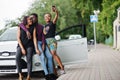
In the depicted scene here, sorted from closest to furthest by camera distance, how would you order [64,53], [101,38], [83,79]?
[83,79], [64,53], [101,38]

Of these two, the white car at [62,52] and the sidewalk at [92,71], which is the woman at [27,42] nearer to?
the sidewalk at [92,71]

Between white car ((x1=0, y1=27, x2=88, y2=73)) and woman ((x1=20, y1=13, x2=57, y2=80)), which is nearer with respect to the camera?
woman ((x1=20, y1=13, x2=57, y2=80))

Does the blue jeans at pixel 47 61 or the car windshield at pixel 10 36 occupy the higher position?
the car windshield at pixel 10 36

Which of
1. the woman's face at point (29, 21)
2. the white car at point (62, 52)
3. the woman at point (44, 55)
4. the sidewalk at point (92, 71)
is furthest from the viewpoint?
the white car at point (62, 52)

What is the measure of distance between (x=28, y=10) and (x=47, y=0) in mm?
6415

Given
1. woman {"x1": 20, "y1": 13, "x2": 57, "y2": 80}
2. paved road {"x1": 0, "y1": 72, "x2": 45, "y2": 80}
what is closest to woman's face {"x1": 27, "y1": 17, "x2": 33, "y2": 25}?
woman {"x1": 20, "y1": 13, "x2": 57, "y2": 80}

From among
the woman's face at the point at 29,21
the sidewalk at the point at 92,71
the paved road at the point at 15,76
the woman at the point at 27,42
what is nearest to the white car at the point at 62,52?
the sidewalk at the point at 92,71

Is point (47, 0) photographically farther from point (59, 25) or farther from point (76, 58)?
Answer: point (76, 58)

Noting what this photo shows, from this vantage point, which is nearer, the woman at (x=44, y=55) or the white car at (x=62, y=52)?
the woman at (x=44, y=55)

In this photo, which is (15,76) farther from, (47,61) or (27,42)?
(27,42)

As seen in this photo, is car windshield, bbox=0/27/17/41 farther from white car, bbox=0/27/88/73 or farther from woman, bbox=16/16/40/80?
woman, bbox=16/16/40/80

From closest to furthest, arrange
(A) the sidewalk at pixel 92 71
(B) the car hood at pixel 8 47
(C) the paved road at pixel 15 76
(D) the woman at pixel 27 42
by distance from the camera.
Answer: (D) the woman at pixel 27 42 → (A) the sidewalk at pixel 92 71 → (B) the car hood at pixel 8 47 → (C) the paved road at pixel 15 76

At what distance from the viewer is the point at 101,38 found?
289ft

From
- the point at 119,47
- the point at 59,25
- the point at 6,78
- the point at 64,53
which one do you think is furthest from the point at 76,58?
the point at 59,25
